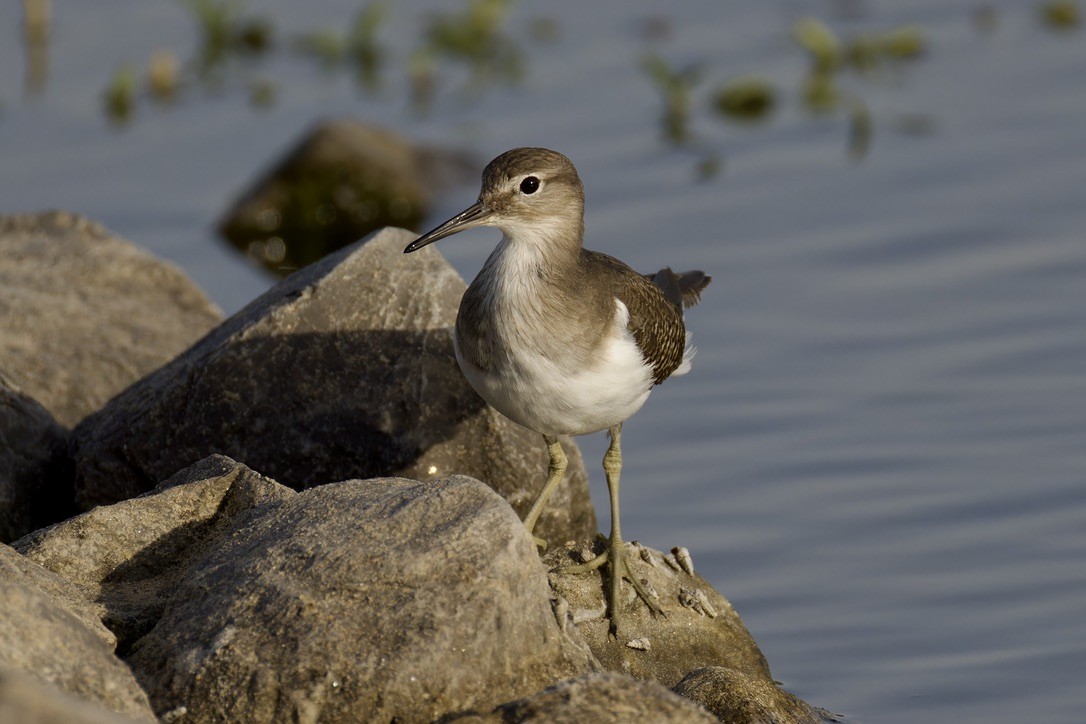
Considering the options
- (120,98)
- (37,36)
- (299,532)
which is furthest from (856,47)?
(299,532)

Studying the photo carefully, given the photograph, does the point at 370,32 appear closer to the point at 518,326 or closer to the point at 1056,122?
the point at 1056,122

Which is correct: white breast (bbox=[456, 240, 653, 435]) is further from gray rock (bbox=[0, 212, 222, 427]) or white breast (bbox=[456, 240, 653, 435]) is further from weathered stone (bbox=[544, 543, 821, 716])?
gray rock (bbox=[0, 212, 222, 427])

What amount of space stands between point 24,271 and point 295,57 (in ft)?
20.5

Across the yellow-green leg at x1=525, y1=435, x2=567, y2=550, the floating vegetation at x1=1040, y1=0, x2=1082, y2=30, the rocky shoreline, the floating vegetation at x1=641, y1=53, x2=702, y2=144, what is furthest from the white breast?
the floating vegetation at x1=1040, y1=0, x2=1082, y2=30

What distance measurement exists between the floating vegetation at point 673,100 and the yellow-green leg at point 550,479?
21.2 ft

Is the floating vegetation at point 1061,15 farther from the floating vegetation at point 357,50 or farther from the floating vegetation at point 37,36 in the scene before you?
the floating vegetation at point 37,36

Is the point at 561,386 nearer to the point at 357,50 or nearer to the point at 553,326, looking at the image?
the point at 553,326

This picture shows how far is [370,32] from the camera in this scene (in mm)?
14938

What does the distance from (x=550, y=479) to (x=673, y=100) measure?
6845 millimetres

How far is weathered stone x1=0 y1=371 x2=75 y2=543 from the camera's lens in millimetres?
7598

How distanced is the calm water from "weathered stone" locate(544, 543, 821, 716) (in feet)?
2.66

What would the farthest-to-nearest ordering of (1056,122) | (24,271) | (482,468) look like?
1. (1056,122)
2. (24,271)
3. (482,468)

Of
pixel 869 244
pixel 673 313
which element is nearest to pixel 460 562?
pixel 673 313

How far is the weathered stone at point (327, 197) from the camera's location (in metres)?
12.7
